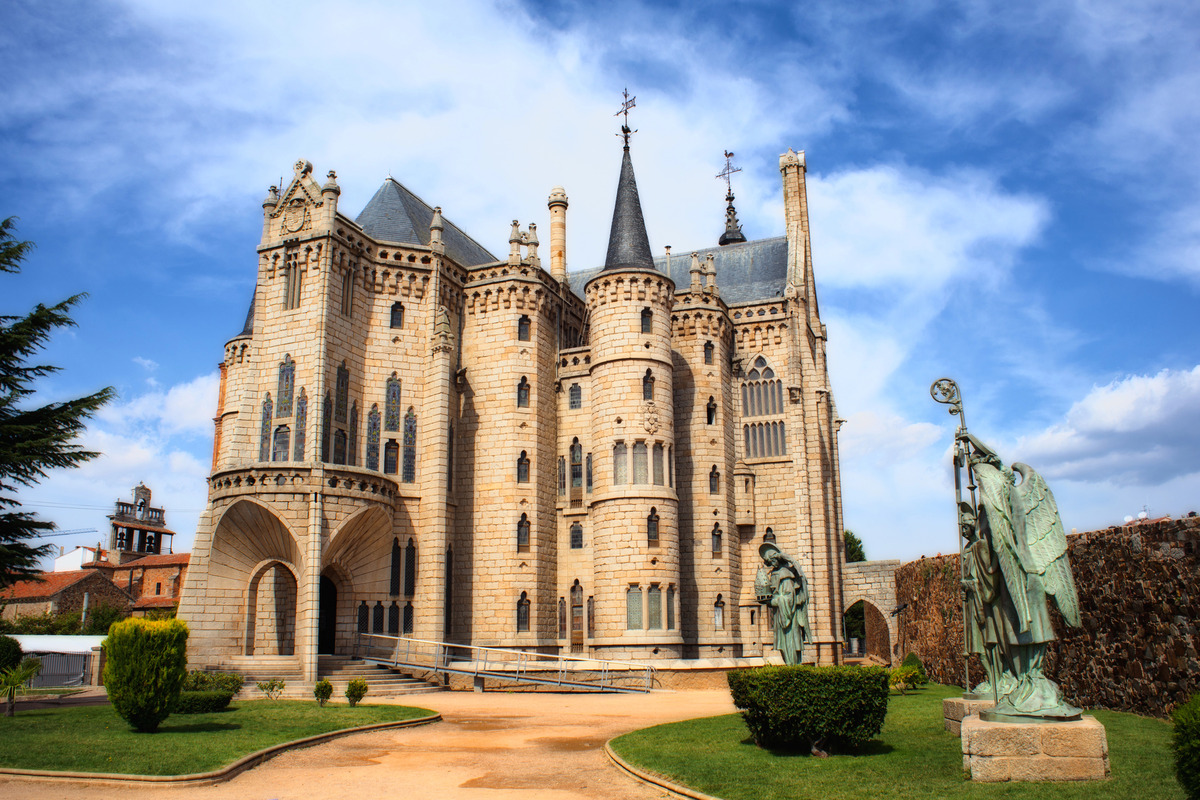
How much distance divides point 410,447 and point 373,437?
1379 mm

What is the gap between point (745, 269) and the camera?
43406 mm

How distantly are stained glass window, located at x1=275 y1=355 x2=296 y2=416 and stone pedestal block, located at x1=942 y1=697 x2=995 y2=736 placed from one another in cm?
2229

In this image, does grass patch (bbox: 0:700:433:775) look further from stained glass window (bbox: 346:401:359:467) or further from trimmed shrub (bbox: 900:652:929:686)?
trimmed shrub (bbox: 900:652:929:686)

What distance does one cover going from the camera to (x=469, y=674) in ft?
88.8

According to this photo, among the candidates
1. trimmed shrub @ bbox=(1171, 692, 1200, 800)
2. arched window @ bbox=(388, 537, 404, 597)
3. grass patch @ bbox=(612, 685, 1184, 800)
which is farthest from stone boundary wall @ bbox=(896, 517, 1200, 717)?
arched window @ bbox=(388, 537, 404, 597)

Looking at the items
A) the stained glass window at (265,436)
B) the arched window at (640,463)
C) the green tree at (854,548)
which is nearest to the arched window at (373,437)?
the stained glass window at (265,436)

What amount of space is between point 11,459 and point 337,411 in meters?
9.66

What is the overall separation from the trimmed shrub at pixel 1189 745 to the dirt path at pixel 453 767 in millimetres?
5395

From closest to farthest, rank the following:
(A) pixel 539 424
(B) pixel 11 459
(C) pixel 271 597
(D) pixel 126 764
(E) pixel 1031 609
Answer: (E) pixel 1031 609
(D) pixel 126 764
(B) pixel 11 459
(C) pixel 271 597
(A) pixel 539 424

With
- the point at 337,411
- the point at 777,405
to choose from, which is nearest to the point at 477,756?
the point at 337,411

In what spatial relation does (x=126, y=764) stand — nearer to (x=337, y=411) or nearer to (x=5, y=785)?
(x=5, y=785)

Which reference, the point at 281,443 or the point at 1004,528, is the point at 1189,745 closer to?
the point at 1004,528

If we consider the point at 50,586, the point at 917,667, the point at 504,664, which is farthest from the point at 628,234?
the point at 50,586

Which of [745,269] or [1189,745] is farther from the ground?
[745,269]
